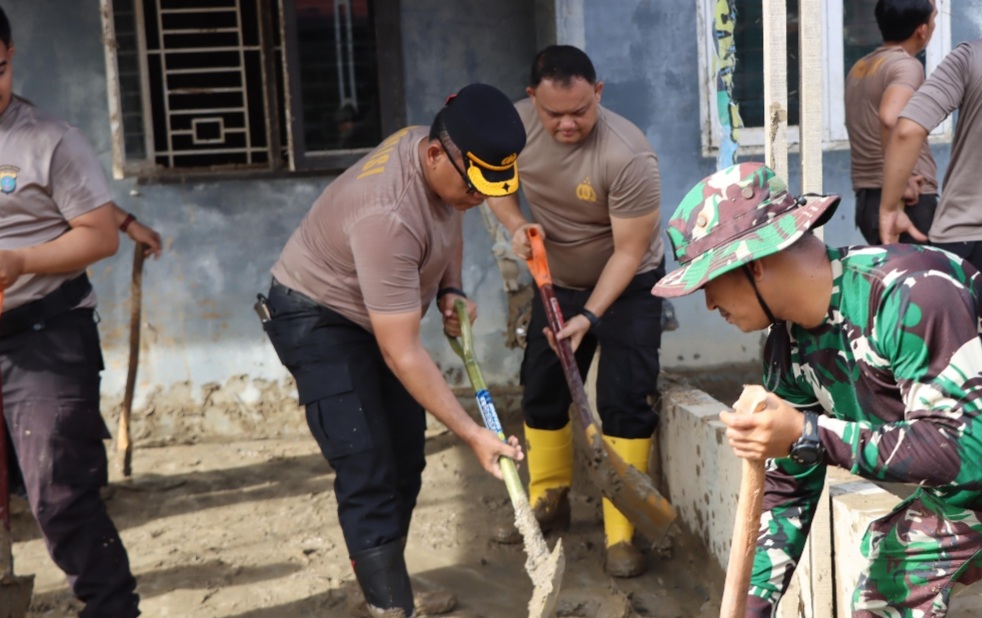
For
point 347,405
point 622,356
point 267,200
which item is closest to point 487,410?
point 347,405

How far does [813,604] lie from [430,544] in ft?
6.32

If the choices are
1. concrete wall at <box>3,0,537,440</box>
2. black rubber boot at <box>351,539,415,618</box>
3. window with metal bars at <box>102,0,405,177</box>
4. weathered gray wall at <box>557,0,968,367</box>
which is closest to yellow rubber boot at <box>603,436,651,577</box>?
black rubber boot at <box>351,539,415,618</box>

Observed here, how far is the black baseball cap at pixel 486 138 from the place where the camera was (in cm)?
312

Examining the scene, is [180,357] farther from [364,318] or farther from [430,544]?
[364,318]

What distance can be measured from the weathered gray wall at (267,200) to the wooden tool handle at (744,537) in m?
3.82

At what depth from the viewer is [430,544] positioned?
472cm

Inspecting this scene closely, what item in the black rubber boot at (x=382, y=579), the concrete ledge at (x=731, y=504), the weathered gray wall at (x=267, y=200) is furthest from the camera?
the weathered gray wall at (x=267, y=200)

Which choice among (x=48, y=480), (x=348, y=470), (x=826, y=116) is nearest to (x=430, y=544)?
(x=348, y=470)

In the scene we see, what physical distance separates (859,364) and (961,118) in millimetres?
2540

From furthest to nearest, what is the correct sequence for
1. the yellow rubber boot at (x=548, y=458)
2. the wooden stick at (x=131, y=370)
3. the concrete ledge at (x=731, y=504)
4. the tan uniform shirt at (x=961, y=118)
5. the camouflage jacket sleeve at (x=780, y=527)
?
the wooden stick at (x=131, y=370) → the yellow rubber boot at (x=548, y=458) → the tan uniform shirt at (x=961, y=118) → the concrete ledge at (x=731, y=504) → the camouflage jacket sleeve at (x=780, y=527)

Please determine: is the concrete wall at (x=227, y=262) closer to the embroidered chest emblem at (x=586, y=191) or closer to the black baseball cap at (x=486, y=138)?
the embroidered chest emblem at (x=586, y=191)

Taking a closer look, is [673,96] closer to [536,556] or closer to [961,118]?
[961,118]

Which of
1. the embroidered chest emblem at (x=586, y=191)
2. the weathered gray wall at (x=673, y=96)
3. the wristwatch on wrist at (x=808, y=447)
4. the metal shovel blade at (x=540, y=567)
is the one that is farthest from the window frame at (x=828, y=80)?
the wristwatch on wrist at (x=808, y=447)

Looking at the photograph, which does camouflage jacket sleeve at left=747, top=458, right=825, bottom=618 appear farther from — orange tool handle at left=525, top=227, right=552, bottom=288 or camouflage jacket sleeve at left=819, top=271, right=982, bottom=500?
orange tool handle at left=525, top=227, right=552, bottom=288
